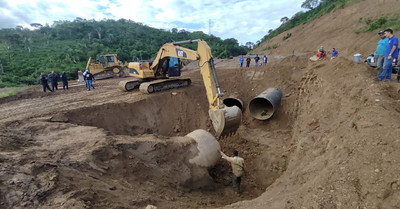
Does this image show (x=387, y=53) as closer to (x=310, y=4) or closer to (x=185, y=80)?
(x=185, y=80)

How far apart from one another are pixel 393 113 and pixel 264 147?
190 inches

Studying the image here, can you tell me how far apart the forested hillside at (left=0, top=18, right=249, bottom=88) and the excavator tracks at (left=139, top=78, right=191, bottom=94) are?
26.9ft

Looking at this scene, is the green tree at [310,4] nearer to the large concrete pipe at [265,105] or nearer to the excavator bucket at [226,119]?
the large concrete pipe at [265,105]

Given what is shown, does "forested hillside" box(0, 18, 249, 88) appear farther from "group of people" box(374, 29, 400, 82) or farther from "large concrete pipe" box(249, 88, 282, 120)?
"group of people" box(374, 29, 400, 82)

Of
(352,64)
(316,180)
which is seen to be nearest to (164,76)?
(352,64)

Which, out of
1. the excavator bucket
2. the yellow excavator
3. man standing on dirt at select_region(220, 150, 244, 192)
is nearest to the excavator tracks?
the yellow excavator

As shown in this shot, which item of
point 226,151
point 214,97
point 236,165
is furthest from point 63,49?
point 236,165

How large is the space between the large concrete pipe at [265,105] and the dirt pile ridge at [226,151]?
0.35 meters

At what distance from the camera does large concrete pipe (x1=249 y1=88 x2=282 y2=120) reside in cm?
981

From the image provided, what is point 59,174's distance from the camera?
412 cm

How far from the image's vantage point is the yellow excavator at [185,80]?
674cm

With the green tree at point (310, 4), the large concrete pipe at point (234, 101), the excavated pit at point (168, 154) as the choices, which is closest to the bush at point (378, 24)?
the large concrete pipe at point (234, 101)

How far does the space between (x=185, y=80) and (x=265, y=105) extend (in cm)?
469

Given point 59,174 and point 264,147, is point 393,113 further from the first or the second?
point 59,174
